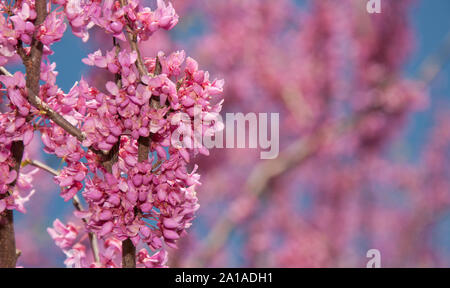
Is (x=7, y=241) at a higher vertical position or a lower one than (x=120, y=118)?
lower

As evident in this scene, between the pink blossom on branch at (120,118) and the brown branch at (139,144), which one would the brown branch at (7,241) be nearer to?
the pink blossom on branch at (120,118)

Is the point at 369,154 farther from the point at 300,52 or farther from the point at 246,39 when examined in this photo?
Answer: the point at 246,39

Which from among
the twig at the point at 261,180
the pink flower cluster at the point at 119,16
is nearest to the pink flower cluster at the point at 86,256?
the pink flower cluster at the point at 119,16

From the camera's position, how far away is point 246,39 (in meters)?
5.70

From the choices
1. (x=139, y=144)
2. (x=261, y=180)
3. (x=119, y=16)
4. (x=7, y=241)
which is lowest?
(x=7, y=241)

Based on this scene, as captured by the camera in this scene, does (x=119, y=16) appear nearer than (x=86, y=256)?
Yes

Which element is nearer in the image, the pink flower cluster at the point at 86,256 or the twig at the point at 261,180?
the pink flower cluster at the point at 86,256

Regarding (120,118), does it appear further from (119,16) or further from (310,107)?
(310,107)

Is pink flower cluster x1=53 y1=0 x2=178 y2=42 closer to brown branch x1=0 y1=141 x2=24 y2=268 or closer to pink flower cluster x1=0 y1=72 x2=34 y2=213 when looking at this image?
pink flower cluster x1=0 y1=72 x2=34 y2=213

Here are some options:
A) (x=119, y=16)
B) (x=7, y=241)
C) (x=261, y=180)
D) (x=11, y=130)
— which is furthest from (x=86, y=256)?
(x=261, y=180)

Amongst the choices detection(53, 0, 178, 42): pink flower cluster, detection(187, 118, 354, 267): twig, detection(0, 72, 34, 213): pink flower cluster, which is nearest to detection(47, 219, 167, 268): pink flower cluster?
detection(0, 72, 34, 213): pink flower cluster

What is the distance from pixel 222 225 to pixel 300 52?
2986 millimetres
